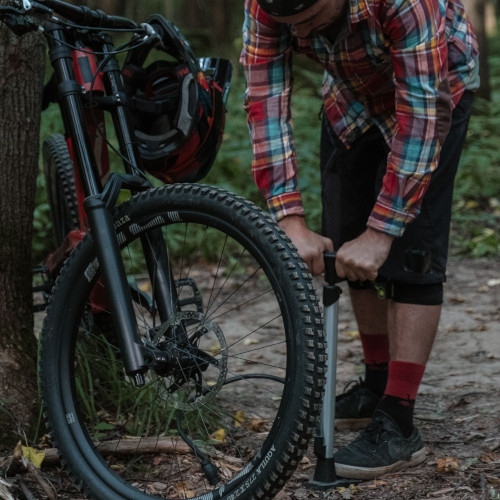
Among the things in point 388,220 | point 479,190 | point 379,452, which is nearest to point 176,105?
point 388,220

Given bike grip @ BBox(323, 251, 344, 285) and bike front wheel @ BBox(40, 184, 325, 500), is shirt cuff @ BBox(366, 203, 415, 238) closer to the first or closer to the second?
bike grip @ BBox(323, 251, 344, 285)

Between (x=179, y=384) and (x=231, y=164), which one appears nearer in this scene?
(x=179, y=384)

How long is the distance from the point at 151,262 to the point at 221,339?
366mm

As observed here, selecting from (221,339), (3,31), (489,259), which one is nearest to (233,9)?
(489,259)

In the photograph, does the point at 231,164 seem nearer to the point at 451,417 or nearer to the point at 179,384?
the point at 451,417

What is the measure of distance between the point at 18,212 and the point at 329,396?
1.30 meters

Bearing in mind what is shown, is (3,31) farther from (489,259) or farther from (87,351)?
(489,259)

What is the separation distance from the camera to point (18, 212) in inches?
106

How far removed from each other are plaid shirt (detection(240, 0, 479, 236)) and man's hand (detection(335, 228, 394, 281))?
4 centimetres

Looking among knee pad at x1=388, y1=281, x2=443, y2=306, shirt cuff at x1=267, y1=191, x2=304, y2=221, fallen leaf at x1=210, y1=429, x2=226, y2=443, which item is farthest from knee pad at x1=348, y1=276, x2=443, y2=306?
fallen leaf at x1=210, y1=429, x2=226, y2=443

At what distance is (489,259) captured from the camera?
5.86 m

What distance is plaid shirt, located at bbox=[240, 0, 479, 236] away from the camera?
215 centimetres

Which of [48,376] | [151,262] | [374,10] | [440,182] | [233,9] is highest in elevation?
[233,9]

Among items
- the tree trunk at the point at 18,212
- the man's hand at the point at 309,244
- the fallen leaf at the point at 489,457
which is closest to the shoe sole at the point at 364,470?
the fallen leaf at the point at 489,457
